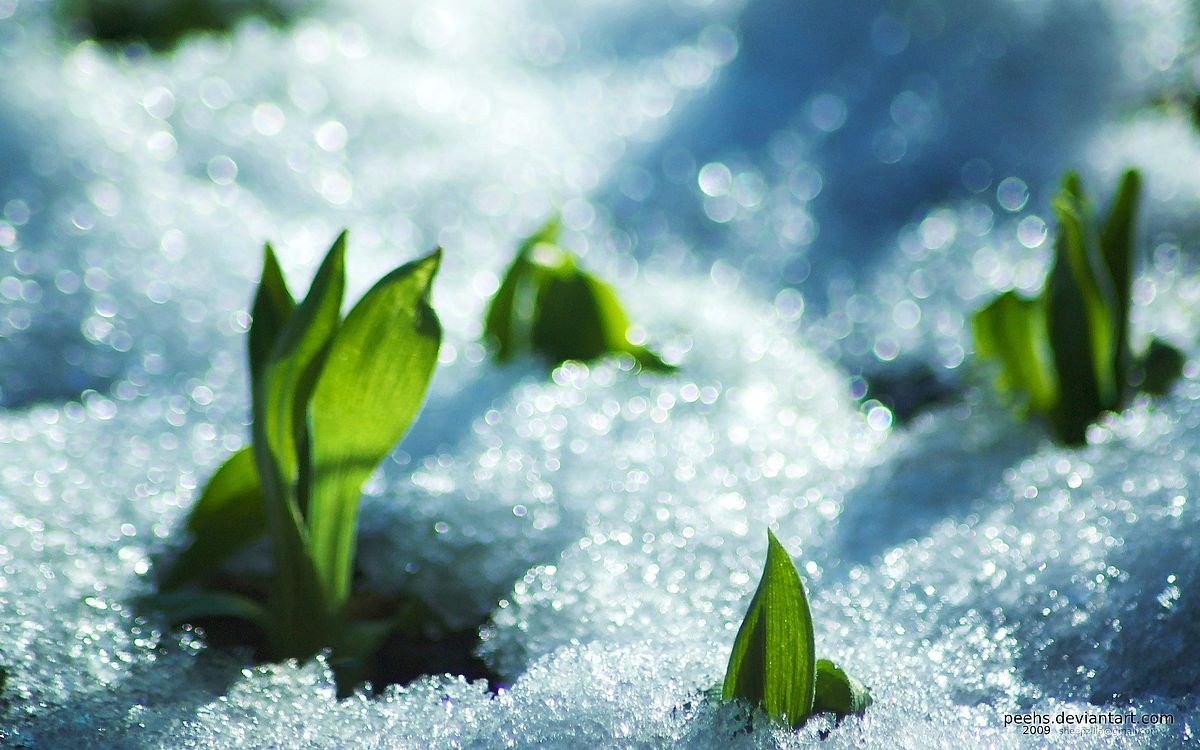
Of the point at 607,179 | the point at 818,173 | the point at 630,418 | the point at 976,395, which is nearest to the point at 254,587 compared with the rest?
the point at 630,418

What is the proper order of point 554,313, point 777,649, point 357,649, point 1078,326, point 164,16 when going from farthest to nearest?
point 164,16 < point 554,313 < point 1078,326 < point 357,649 < point 777,649

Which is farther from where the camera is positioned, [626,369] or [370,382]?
[626,369]

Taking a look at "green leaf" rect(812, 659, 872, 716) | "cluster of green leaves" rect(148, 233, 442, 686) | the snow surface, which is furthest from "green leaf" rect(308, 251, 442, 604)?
"green leaf" rect(812, 659, 872, 716)

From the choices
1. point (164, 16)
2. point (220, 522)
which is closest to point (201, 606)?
point (220, 522)

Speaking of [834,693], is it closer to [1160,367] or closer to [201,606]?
[201,606]

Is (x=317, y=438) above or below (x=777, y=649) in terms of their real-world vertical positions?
above

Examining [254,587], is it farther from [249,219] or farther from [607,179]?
[607,179]

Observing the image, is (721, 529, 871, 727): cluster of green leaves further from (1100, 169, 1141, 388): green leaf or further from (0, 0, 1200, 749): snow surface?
(1100, 169, 1141, 388): green leaf
